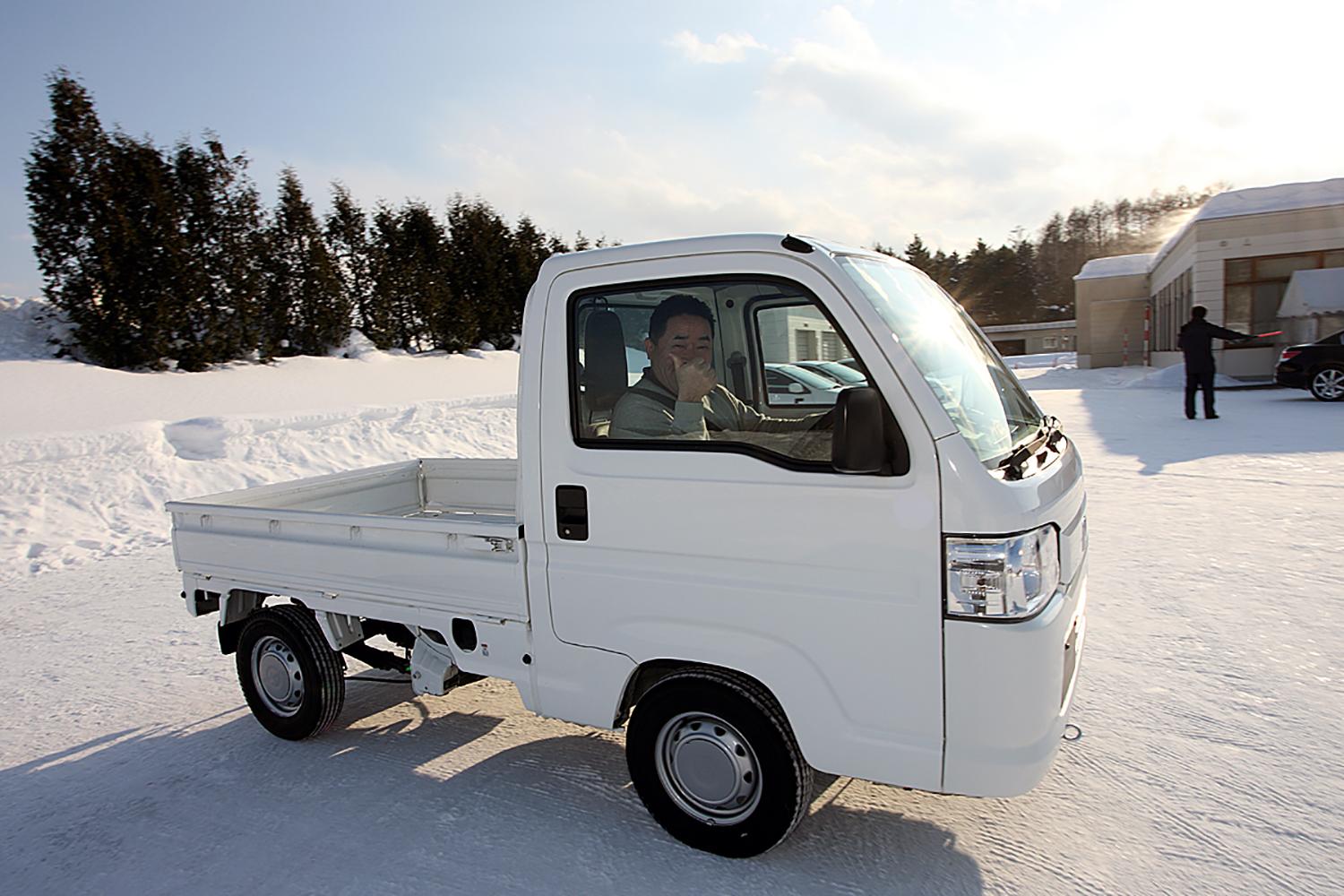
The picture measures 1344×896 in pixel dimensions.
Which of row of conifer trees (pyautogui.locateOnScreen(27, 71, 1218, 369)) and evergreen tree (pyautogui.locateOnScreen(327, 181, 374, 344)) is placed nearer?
row of conifer trees (pyautogui.locateOnScreen(27, 71, 1218, 369))

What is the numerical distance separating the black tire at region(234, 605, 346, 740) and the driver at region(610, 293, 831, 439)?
6.86 ft

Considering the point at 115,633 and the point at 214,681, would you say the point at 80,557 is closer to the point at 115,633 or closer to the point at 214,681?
the point at 115,633

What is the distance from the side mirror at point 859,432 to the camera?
252cm

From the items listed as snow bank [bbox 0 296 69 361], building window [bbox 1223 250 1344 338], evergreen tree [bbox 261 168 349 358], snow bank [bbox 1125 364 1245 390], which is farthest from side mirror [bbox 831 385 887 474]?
building window [bbox 1223 250 1344 338]

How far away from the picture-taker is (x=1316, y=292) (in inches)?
770

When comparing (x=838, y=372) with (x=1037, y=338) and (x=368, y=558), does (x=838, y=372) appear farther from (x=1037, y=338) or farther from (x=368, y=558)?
(x=1037, y=338)

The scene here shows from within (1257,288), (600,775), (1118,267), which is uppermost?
(1118,267)

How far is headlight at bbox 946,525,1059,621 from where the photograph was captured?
2.52m

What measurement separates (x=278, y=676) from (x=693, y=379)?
274cm

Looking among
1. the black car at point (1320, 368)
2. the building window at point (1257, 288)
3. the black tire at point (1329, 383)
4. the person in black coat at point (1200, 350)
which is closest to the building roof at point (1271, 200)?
the building window at point (1257, 288)

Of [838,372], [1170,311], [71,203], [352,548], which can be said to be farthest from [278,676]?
Result: [1170,311]

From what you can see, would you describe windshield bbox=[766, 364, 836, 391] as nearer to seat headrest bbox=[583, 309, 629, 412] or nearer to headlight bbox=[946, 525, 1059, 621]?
seat headrest bbox=[583, 309, 629, 412]

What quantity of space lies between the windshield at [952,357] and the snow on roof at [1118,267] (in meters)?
32.7

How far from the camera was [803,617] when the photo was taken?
2791 millimetres
